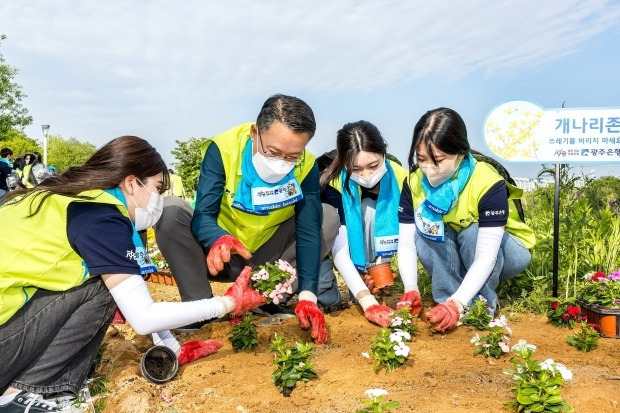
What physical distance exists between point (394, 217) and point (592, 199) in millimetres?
3253

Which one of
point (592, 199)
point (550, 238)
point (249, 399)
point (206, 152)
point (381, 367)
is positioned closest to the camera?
point (249, 399)

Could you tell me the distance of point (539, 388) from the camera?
2.14 m

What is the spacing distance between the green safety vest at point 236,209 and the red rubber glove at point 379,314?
62 centimetres

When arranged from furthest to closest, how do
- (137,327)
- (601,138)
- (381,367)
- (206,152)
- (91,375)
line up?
1. (601,138)
2. (206,152)
3. (91,375)
4. (381,367)
5. (137,327)

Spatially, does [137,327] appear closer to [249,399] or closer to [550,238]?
[249,399]

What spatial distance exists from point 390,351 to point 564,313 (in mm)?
1462

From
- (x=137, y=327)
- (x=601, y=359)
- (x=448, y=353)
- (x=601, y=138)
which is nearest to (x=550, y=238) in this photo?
(x=601, y=138)

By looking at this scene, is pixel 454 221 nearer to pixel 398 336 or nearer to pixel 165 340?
pixel 398 336

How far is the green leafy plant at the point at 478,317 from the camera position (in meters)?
3.26

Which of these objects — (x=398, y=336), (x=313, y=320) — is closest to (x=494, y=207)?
(x=398, y=336)

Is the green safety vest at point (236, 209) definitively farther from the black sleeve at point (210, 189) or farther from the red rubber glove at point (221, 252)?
the red rubber glove at point (221, 252)

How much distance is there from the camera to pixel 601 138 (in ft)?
12.8

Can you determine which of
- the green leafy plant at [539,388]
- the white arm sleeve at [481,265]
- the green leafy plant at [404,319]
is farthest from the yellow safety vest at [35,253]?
the white arm sleeve at [481,265]

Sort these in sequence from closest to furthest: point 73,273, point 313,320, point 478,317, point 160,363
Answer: point 73,273, point 160,363, point 313,320, point 478,317
